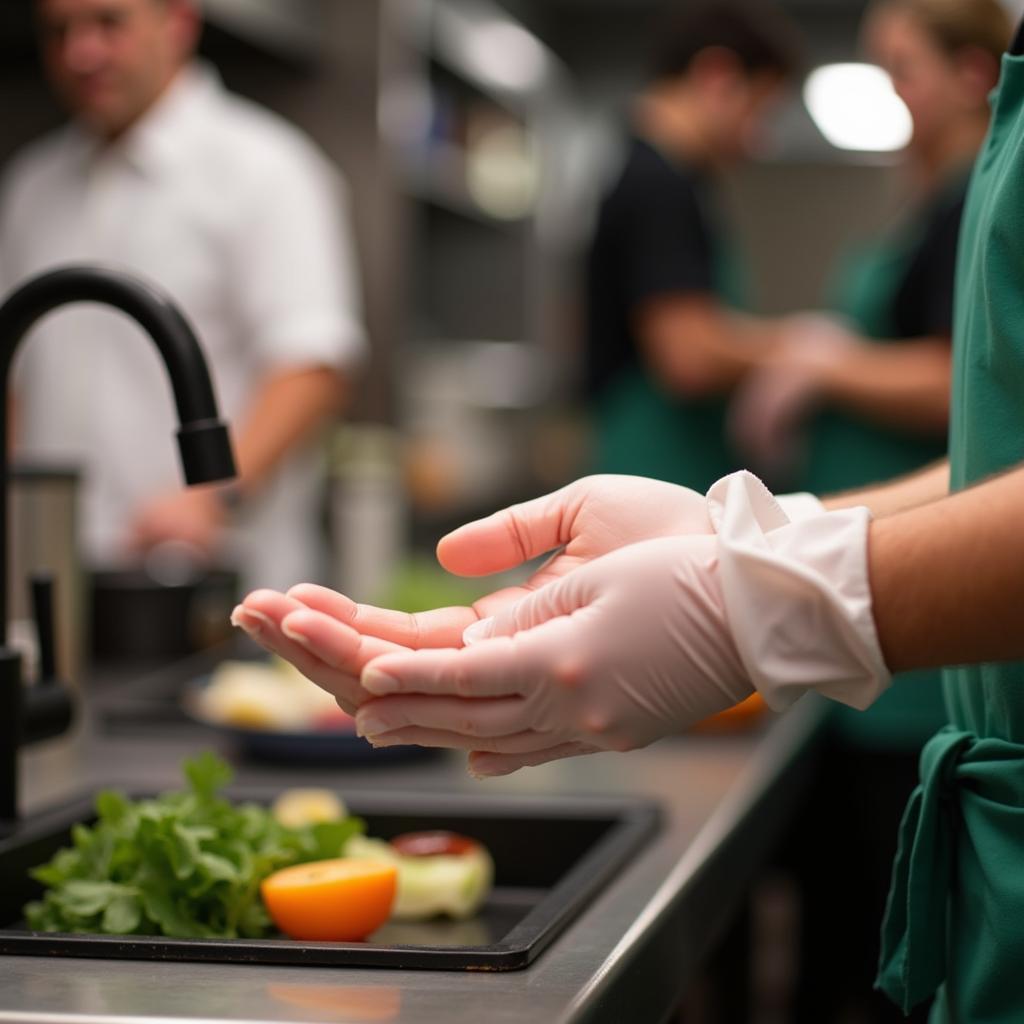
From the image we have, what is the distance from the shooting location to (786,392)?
2.49m

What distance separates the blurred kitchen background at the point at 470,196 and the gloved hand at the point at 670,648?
45.3 inches

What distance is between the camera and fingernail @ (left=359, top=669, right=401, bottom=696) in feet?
2.35

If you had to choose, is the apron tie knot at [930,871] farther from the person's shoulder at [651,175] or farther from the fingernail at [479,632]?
the person's shoulder at [651,175]

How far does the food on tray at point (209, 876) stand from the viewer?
0.91 m

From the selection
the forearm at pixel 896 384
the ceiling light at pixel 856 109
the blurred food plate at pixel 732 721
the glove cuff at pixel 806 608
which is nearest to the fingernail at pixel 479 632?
the glove cuff at pixel 806 608

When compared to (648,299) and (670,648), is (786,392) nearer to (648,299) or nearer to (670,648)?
(648,299)

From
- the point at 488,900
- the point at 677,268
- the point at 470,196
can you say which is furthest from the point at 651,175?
the point at 470,196

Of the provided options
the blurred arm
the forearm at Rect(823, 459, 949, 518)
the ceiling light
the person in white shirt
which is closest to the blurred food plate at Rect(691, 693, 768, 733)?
the forearm at Rect(823, 459, 949, 518)

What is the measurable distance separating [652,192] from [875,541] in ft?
6.88

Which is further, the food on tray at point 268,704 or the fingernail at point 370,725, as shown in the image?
the food on tray at point 268,704

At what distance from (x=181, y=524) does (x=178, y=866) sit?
1362mm

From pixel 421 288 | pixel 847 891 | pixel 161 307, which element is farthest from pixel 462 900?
pixel 421 288

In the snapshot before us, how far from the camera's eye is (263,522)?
306 cm

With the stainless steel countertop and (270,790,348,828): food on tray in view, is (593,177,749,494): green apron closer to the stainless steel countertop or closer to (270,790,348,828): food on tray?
the stainless steel countertop
